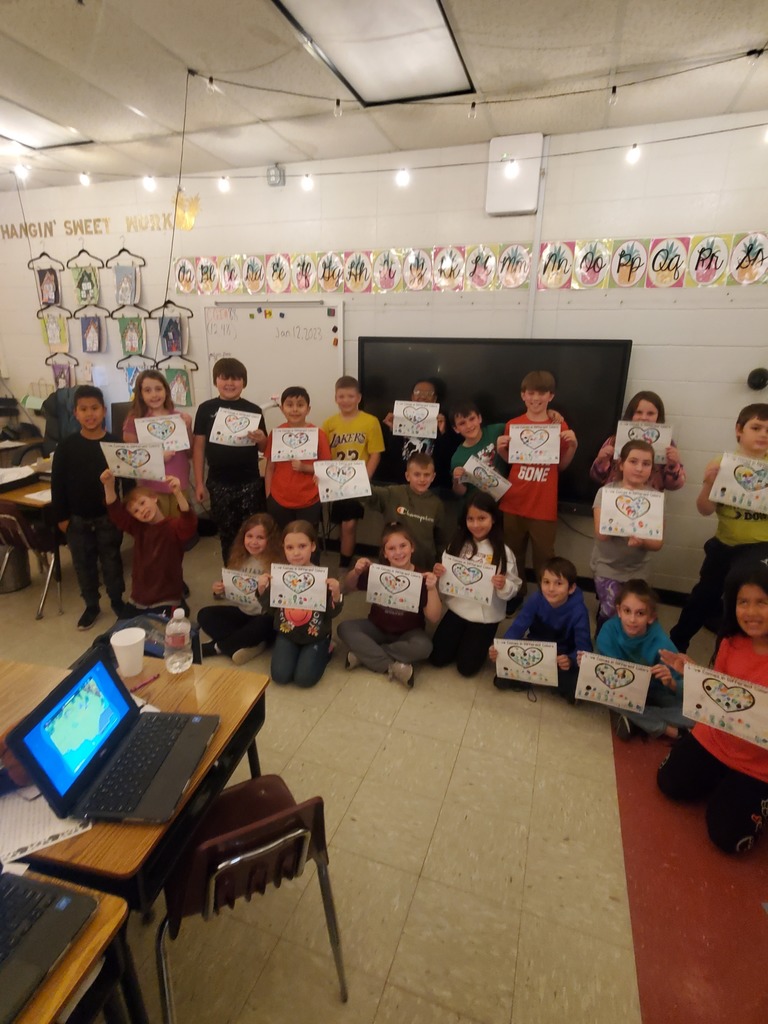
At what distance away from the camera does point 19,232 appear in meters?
4.72

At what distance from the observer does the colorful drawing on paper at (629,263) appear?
309 cm

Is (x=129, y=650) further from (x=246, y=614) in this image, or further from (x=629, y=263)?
(x=629, y=263)

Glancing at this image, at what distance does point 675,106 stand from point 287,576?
3.22 m

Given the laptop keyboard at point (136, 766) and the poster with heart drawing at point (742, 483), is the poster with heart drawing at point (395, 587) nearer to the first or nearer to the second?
the laptop keyboard at point (136, 766)

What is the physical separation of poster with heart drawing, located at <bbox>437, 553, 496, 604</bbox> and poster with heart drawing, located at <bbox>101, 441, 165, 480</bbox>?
1704 millimetres

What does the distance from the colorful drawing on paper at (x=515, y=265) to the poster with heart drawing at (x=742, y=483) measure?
1.70m

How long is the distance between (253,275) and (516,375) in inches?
88.3

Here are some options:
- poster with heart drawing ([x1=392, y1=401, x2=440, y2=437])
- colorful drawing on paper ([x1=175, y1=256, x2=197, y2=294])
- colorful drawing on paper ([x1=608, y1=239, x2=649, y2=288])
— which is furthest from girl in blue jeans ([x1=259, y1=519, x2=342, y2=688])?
colorful drawing on paper ([x1=175, y1=256, x2=197, y2=294])

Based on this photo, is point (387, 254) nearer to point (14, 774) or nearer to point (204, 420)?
point (204, 420)

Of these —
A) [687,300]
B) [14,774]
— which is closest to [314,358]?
[687,300]

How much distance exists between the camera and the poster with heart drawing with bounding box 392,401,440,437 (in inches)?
129

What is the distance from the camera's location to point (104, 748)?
1249 mm

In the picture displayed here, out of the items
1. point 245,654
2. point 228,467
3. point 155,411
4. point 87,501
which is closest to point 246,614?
point 245,654

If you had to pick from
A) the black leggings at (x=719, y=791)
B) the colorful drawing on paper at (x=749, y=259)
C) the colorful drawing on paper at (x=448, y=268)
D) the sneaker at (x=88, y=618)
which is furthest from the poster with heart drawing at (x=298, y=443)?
the colorful drawing on paper at (x=749, y=259)
